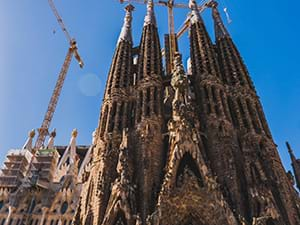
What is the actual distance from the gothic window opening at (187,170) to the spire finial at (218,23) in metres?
16.5

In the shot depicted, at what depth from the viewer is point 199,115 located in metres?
23.3

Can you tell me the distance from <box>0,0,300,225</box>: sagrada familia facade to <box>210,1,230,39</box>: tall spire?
0.74 ft

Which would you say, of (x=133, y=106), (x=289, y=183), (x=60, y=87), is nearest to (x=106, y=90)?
(x=133, y=106)

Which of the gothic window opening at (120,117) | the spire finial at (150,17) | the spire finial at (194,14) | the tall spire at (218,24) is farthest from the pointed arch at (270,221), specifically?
the spire finial at (150,17)

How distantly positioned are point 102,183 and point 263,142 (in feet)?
34.0

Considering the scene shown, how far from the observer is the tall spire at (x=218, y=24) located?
104 feet

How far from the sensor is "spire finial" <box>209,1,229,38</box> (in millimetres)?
31652

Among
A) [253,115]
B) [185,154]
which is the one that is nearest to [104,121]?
[185,154]

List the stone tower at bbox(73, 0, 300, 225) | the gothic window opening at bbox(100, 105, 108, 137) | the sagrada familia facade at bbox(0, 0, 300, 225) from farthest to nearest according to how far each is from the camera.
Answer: the gothic window opening at bbox(100, 105, 108, 137)
the sagrada familia facade at bbox(0, 0, 300, 225)
the stone tower at bbox(73, 0, 300, 225)

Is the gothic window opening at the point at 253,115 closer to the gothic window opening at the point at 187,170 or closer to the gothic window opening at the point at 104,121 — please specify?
the gothic window opening at the point at 187,170

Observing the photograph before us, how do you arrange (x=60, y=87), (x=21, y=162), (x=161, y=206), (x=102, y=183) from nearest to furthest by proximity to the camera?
(x=161, y=206)
(x=102, y=183)
(x=21, y=162)
(x=60, y=87)

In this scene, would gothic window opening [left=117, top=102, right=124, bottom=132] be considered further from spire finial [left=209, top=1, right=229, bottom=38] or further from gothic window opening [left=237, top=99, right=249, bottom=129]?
spire finial [left=209, top=1, right=229, bottom=38]

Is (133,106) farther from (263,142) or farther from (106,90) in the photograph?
(263,142)

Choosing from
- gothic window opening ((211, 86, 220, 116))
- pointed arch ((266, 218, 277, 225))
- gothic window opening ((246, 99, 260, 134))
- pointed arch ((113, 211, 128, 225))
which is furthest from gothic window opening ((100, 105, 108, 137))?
pointed arch ((266, 218, 277, 225))
